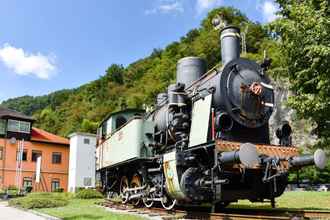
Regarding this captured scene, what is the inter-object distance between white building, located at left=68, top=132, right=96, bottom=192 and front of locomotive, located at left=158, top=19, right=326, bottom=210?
26.4 meters

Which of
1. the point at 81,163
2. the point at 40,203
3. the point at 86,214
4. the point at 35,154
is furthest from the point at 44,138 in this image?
the point at 86,214

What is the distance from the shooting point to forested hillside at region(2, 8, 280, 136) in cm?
5312

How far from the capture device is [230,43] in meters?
9.87

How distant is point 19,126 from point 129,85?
1666 inches

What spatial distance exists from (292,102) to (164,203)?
5.03 m

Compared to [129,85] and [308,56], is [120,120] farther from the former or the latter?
[129,85]

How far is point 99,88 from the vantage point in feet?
261

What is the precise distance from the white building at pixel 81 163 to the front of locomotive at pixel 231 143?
86.6ft

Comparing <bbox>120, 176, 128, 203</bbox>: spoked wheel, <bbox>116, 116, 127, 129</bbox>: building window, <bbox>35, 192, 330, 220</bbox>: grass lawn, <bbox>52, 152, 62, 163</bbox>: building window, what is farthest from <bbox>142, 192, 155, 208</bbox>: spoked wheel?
<bbox>52, 152, 62, 163</bbox>: building window

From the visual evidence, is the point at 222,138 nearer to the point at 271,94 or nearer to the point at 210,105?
the point at 210,105

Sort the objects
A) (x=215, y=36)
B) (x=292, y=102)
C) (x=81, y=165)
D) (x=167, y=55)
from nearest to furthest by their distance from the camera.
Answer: (x=292, y=102) < (x=81, y=165) < (x=215, y=36) < (x=167, y=55)

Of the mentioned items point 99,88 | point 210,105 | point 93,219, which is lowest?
point 93,219

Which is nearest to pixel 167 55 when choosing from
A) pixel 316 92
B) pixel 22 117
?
pixel 22 117

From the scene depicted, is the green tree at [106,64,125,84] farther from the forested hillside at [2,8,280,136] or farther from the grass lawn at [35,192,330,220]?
the grass lawn at [35,192,330,220]
